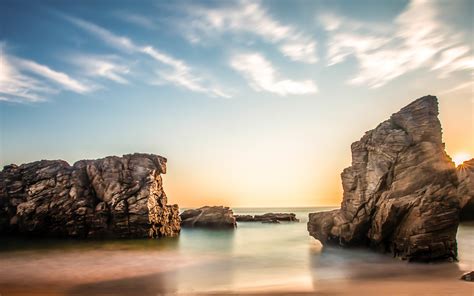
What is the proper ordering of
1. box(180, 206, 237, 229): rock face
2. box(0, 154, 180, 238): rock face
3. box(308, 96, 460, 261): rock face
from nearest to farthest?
box(308, 96, 460, 261): rock face < box(0, 154, 180, 238): rock face < box(180, 206, 237, 229): rock face

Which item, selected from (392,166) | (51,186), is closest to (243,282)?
(392,166)

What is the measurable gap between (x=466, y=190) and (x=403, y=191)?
113 ft

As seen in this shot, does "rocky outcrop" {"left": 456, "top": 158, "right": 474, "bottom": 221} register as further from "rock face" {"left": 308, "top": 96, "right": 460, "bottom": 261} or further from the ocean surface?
"rock face" {"left": 308, "top": 96, "right": 460, "bottom": 261}

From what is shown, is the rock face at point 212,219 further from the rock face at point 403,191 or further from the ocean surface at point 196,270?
the rock face at point 403,191

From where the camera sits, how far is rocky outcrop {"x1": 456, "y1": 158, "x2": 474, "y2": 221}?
163 ft

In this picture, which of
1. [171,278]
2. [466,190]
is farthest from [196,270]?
[466,190]

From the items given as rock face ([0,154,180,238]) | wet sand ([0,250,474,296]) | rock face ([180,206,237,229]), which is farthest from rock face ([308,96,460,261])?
rock face ([180,206,237,229])

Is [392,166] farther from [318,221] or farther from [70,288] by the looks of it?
[70,288]

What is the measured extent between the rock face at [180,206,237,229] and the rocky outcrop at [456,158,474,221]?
37973 mm

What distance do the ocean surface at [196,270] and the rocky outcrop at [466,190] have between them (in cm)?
2282

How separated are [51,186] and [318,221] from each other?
3379cm

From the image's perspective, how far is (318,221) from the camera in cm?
3253

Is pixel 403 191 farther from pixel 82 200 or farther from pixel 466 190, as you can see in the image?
pixel 82 200

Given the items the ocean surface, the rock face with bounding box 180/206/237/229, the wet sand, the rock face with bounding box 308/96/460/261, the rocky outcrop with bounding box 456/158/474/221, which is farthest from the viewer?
the rock face with bounding box 180/206/237/229
